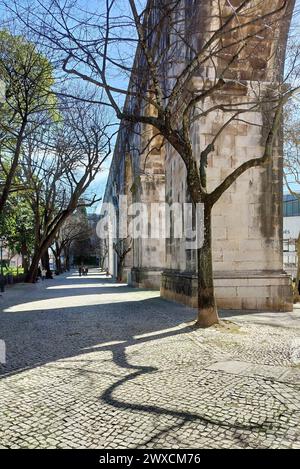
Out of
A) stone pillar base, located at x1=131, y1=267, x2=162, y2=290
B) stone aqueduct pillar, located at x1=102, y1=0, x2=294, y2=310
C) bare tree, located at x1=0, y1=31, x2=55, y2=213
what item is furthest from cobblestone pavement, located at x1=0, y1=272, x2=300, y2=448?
stone pillar base, located at x1=131, y1=267, x2=162, y2=290

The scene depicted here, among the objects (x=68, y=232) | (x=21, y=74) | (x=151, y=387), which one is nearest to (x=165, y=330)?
(x=151, y=387)

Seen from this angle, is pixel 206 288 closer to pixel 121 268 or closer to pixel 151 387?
pixel 151 387

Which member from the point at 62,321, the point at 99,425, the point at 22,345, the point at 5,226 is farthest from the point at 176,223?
the point at 5,226

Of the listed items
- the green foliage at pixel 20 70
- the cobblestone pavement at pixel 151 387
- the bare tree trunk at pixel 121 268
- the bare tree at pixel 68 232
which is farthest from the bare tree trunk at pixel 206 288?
the bare tree at pixel 68 232

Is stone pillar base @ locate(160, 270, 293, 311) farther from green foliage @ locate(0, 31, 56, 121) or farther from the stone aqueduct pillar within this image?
green foliage @ locate(0, 31, 56, 121)

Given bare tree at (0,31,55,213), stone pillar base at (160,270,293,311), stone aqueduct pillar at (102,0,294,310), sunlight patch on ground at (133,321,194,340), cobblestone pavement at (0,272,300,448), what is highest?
bare tree at (0,31,55,213)

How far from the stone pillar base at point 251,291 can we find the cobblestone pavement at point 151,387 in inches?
116

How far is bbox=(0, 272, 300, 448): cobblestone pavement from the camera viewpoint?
324 centimetres

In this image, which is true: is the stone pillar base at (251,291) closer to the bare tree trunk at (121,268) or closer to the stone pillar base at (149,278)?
the stone pillar base at (149,278)

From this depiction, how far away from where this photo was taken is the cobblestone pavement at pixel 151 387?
128 inches

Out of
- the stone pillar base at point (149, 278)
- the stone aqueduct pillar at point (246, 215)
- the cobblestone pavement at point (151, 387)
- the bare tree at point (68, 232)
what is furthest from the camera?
the bare tree at point (68, 232)

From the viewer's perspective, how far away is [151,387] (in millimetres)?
4430

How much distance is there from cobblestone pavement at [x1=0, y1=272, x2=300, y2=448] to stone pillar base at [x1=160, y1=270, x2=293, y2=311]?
9.70 feet
